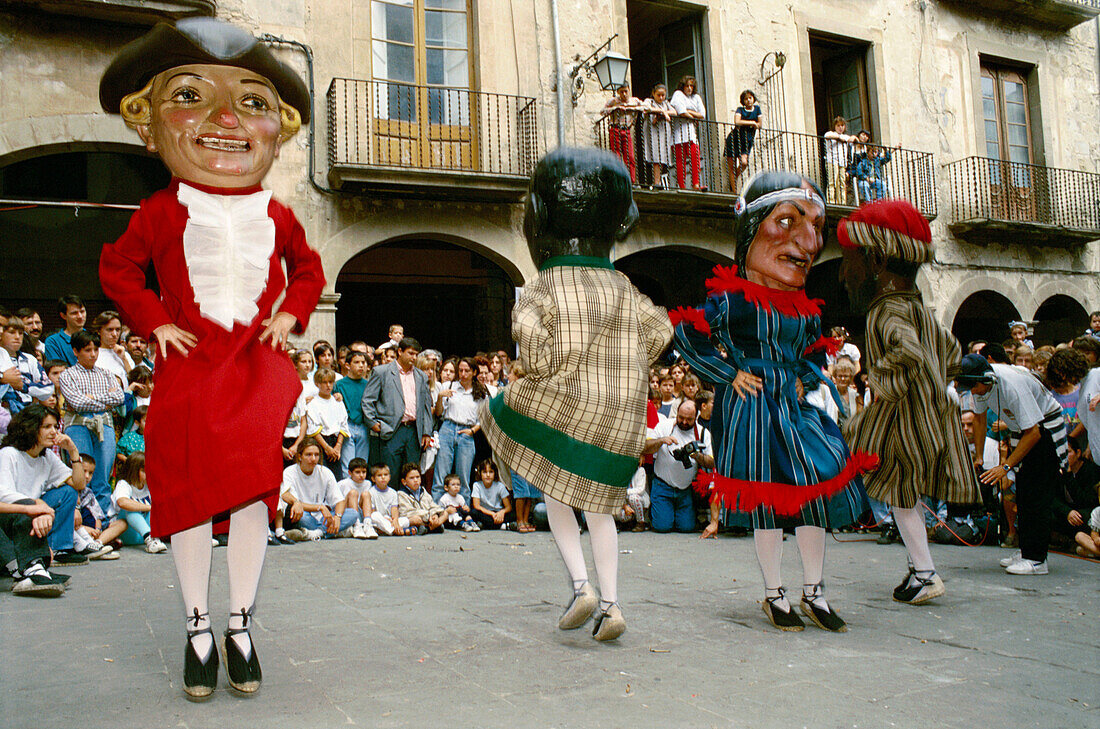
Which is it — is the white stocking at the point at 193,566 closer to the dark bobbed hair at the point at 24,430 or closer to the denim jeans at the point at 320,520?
the dark bobbed hair at the point at 24,430

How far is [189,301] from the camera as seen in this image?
3.08 m

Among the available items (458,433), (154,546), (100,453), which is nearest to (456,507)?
(458,433)

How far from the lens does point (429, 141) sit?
11.7 meters

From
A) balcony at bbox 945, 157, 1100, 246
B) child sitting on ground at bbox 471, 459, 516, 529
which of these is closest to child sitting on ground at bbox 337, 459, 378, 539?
child sitting on ground at bbox 471, 459, 516, 529

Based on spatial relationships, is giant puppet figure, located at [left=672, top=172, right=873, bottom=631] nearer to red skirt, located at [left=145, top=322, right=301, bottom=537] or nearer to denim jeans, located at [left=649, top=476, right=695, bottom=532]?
red skirt, located at [left=145, top=322, right=301, bottom=537]

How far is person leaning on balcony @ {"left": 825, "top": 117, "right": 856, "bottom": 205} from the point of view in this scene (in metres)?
14.2

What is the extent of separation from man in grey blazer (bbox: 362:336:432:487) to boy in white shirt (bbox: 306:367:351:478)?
257mm

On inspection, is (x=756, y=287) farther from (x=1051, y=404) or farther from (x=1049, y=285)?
(x=1049, y=285)

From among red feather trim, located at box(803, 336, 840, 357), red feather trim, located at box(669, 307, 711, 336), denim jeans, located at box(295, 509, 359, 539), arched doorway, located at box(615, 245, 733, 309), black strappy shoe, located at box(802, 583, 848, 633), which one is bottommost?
black strappy shoe, located at box(802, 583, 848, 633)

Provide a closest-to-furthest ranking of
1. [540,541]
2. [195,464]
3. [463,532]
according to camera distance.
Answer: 1. [195,464]
2. [540,541]
3. [463,532]

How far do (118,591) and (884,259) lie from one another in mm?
4310

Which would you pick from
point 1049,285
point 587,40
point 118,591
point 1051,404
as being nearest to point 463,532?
point 118,591

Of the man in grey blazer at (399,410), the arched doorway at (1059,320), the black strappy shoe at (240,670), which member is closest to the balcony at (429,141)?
the man in grey blazer at (399,410)

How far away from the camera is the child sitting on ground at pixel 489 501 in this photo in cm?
851
